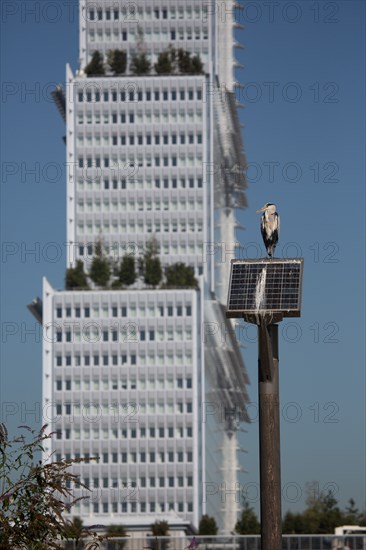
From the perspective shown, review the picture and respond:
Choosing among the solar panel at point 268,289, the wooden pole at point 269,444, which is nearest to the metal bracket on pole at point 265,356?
the wooden pole at point 269,444

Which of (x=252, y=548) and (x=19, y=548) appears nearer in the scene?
(x=19, y=548)

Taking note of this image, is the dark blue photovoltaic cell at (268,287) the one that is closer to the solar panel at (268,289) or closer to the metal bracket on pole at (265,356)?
the solar panel at (268,289)

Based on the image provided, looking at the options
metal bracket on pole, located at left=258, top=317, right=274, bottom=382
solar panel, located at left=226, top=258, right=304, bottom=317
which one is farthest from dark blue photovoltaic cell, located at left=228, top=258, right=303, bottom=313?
metal bracket on pole, located at left=258, top=317, right=274, bottom=382

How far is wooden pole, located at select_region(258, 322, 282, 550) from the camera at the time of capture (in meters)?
46.6

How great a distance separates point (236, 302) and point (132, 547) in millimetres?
142188

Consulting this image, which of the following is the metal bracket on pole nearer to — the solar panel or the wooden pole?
the wooden pole

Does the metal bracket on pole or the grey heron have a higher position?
the grey heron

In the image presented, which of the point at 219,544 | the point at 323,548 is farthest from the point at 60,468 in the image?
the point at 219,544

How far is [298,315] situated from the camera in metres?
47.9

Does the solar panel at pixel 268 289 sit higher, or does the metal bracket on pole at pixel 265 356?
the solar panel at pixel 268 289

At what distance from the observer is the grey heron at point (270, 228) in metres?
49.0

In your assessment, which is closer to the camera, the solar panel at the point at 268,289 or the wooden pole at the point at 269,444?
the wooden pole at the point at 269,444

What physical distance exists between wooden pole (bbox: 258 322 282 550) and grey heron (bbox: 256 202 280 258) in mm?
3215

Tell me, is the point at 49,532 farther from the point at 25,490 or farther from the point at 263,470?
the point at 263,470
